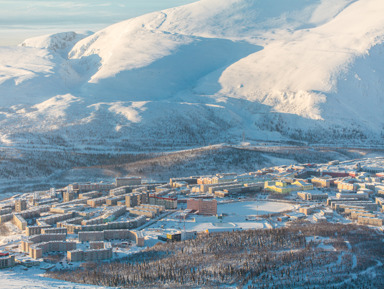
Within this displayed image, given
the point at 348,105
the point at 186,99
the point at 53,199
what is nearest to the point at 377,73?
the point at 348,105

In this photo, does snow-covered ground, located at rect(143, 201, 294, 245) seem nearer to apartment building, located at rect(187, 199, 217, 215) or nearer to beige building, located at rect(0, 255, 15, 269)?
apartment building, located at rect(187, 199, 217, 215)

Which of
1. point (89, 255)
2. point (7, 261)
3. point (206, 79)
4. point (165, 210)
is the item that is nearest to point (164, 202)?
point (165, 210)

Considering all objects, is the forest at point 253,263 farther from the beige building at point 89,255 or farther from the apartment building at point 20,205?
the apartment building at point 20,205

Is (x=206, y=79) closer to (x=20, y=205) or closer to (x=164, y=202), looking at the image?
(x=164, y=202)

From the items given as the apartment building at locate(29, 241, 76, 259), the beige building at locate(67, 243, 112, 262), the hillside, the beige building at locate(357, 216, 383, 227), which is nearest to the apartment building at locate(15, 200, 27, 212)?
the apartment building at locate(29, 241, 76, 259)

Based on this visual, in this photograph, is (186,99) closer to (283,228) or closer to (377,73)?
(377,73)
